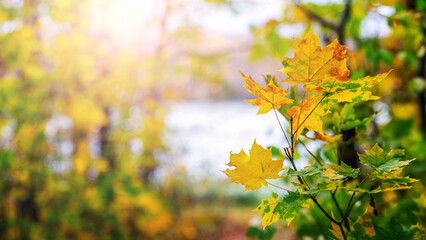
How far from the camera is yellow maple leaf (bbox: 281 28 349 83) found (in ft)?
1.81

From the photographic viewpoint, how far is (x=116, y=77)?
3.07 m

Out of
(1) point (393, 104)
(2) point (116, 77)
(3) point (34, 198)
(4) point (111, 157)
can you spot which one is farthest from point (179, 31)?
(1) point (393, 104)

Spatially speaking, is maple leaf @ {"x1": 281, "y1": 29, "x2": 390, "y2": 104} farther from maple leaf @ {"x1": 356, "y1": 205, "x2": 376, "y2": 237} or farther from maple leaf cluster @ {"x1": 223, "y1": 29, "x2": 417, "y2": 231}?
maple leaf @ {"x1": 356, "y1": 205, "x2": 376, "y2": 237}

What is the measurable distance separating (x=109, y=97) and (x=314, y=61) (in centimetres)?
283

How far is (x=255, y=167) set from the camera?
Answer: 1.86 ft

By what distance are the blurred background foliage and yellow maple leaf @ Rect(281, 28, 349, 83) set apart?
99cm

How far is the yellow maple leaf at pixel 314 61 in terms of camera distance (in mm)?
550

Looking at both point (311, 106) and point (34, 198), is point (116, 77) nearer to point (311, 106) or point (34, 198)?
point (34, 198)

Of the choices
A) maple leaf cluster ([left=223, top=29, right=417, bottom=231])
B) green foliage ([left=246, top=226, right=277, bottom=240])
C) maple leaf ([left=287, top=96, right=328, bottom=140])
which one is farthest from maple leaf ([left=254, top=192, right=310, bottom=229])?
green foliage ([left=246, top=226, right=277, bottom=240])

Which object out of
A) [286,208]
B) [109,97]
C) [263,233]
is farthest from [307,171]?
[109,97]

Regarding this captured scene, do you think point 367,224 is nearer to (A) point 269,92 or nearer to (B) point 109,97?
(A) point 269,92

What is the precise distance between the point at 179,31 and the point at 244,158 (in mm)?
3881

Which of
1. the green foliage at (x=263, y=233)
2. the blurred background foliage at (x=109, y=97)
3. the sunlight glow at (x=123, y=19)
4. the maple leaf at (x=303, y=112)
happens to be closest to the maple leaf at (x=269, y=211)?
the maple leaf at (x=303, y=112)

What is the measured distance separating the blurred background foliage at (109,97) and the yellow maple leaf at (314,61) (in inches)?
39.2
